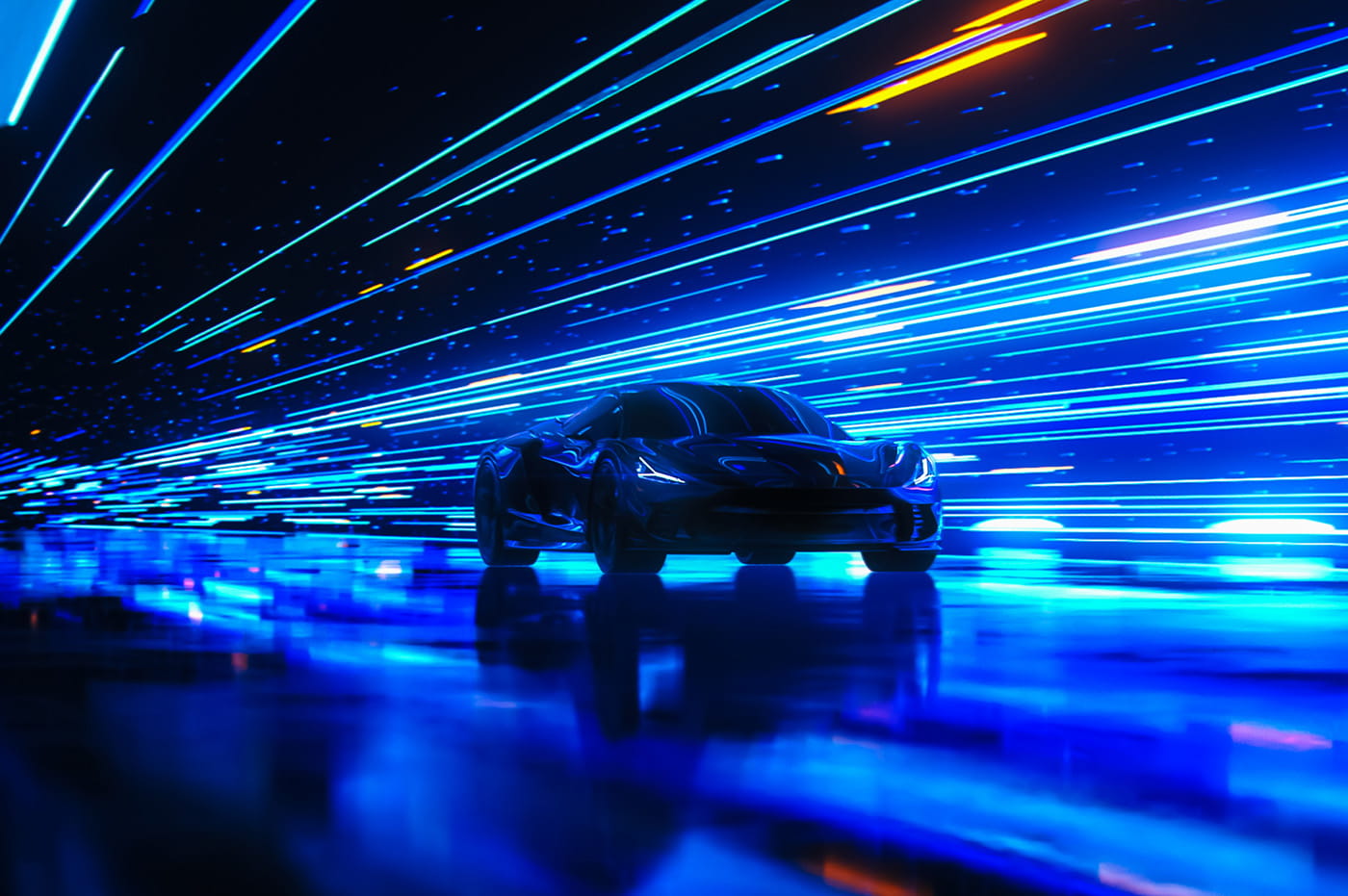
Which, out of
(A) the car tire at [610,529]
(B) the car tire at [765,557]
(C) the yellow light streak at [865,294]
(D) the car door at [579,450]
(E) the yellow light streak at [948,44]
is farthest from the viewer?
(C) the yellow light streak at [865,294]

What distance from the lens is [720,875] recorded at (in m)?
2.23

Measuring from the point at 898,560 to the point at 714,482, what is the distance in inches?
90.0

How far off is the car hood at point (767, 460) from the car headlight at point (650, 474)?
0.05 metres

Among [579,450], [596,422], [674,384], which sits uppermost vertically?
[674,384]

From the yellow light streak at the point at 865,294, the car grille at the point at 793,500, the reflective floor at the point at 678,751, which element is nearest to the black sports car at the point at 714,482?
the car grille at the point at 793,500

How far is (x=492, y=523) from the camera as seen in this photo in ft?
37.5

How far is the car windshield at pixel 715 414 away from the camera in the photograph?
9.48 meters

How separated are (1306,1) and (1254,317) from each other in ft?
9.51

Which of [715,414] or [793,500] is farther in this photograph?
[715,414]

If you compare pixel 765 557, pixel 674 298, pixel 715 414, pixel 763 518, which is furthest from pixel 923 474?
pixel 674 298

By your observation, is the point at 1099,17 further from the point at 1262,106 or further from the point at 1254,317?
the point at 1254,317

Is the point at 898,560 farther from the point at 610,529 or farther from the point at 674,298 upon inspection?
the point at 674,298

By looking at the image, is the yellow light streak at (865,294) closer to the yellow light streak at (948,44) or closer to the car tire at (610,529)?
the yellow light streak at (948,44)

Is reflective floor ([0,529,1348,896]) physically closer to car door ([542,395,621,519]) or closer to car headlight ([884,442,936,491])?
car headlight ([884,442,936,491])
